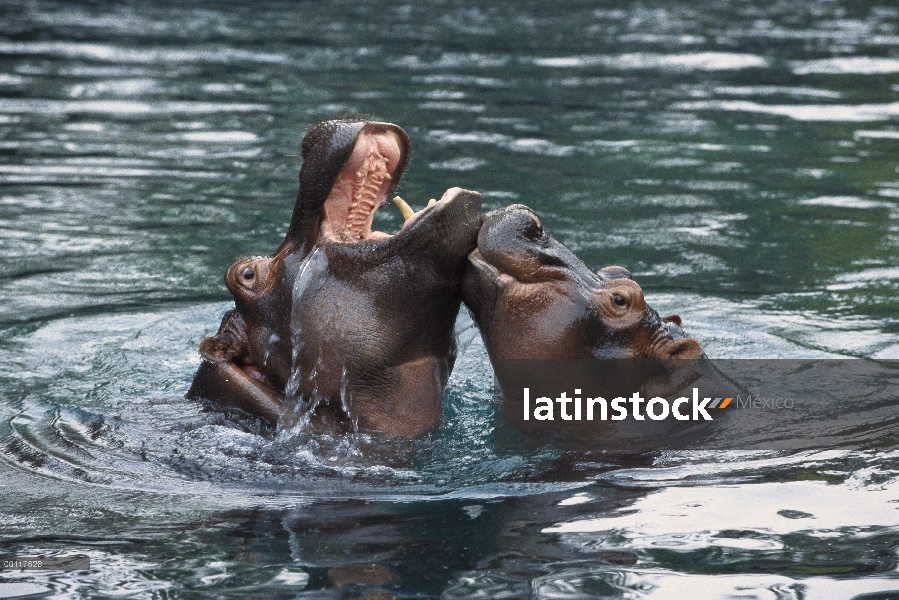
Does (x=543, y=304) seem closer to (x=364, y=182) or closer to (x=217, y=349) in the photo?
(x=364, y=182)

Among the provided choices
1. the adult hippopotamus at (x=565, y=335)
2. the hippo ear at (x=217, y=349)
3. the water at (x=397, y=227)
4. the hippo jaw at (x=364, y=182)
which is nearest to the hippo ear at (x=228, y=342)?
the hippo ear at (x=217, y=349)

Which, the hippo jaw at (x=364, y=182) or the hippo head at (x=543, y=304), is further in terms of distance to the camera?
the hippo jaw at (x=364, y=182)

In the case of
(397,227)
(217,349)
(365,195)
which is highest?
(365,195)

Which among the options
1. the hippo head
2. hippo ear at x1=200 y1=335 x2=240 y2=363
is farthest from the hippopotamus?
the hippo head

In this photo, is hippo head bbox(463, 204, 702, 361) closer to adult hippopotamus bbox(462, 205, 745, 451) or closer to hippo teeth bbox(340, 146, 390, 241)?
adult hippopotamus bbox(462, 205, 745, 451)

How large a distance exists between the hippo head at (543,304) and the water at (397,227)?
473 mm

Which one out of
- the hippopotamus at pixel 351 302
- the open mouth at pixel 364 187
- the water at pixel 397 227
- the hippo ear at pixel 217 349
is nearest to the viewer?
the water at pixel 397 227

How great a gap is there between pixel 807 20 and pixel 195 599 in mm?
17133

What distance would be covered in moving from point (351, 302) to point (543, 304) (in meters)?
0.76

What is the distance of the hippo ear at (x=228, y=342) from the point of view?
17.7 ft

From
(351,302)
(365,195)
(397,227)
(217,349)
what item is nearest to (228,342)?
(217,349)

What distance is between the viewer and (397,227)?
952 cm

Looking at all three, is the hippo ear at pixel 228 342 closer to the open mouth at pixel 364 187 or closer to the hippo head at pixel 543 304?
the open mouth at pixel 364 187

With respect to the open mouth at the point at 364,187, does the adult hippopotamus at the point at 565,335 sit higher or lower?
lower
